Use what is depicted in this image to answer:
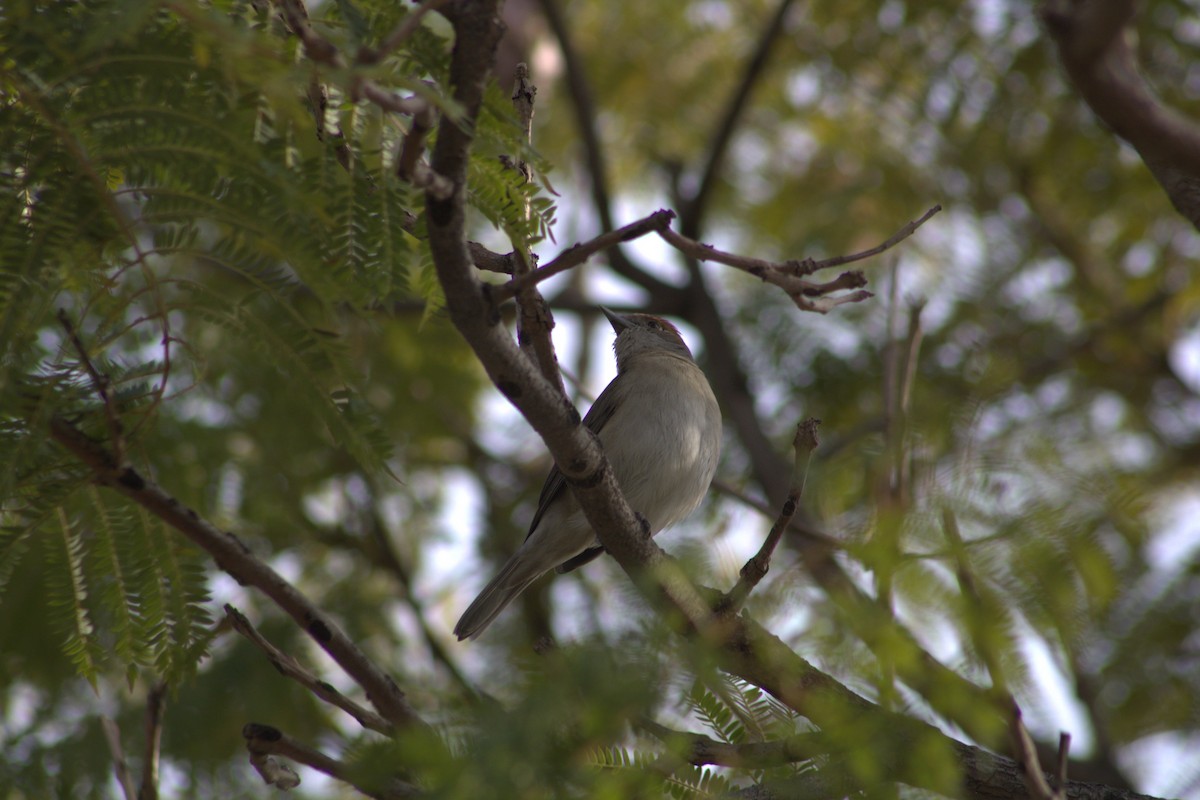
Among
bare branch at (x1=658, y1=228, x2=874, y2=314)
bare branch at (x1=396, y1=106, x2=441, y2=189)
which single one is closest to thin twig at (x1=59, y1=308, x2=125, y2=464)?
bare branch at (x1=396, y1=106, x2=441, y2=189)

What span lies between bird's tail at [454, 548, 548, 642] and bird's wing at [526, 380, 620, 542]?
0.53ft

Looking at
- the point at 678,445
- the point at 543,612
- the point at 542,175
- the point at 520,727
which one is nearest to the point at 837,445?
the point at 678,445

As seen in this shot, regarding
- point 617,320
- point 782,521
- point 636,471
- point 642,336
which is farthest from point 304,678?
point 617,320

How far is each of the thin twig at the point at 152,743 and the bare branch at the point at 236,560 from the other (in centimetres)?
52

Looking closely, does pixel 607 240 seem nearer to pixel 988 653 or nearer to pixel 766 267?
pixel 766 267

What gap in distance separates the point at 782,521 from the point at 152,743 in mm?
2495

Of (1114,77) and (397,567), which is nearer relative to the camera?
(1114,77)

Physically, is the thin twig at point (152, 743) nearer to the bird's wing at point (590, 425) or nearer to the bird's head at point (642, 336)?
the bird's wing at point (590, 425)

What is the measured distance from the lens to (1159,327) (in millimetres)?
7848

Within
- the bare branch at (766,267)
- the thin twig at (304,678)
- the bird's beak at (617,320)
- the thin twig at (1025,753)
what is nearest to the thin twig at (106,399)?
the thin twig at (304,678)

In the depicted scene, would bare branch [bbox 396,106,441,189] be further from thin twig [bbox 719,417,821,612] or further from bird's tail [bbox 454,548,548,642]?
bird's tail [bbox 454,548,548,642]

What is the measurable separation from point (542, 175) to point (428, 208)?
15.4 inches

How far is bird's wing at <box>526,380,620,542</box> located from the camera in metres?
5.65

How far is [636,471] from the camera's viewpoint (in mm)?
5668
